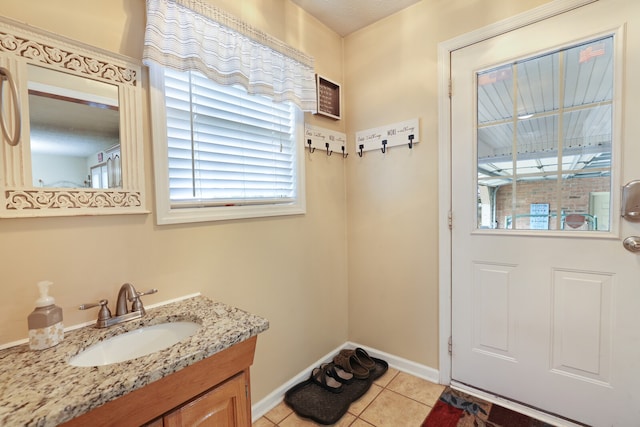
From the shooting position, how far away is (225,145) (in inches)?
61.2

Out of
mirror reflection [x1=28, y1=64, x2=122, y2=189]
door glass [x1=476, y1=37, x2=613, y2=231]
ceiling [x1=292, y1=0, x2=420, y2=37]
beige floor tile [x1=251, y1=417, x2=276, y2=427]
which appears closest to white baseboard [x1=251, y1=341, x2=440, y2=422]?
beige floor tile [x1=251, y1=417, x2=276, y2=427]

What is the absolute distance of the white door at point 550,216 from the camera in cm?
134

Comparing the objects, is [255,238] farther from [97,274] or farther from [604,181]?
[604,181]

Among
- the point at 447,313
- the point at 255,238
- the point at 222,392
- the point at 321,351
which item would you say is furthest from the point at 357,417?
the point at 255,238

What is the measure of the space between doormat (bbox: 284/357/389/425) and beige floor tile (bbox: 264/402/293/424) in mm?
27

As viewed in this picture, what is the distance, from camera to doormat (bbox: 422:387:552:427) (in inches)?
59.9

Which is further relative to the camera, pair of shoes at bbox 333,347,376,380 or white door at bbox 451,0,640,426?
pair of shoes at bbox 333,347,376,380

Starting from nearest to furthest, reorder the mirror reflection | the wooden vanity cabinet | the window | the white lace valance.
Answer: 1. the wooden vanity cabinet
2. the mirror reflection
3. the white lace valance
4. the window

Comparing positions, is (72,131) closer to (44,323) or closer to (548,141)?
(44,323)

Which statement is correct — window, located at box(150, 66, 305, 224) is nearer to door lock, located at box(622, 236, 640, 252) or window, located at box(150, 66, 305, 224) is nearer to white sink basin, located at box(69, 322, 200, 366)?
white sink basin, located at box(69, 322, 200, 366)

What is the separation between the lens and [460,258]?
1778mm

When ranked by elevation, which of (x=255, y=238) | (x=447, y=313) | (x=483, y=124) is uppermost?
(x=483, y=124)

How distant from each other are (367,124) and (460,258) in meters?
1.14

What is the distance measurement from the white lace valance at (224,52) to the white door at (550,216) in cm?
99
